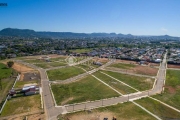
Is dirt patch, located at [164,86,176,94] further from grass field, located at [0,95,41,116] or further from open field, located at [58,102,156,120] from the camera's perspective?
grass field, located at [0,95,41,116]

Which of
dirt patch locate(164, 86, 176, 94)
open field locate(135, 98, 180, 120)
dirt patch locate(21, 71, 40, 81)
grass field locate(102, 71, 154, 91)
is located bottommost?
open field locate(135, 98, 180, 120)

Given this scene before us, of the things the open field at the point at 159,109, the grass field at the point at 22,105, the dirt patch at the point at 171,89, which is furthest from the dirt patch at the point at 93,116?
the dirt patch at the point at 171,89

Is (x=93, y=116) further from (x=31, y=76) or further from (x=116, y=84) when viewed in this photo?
(x=31, y=76)

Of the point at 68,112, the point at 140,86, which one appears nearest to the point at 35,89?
the point at 68,112

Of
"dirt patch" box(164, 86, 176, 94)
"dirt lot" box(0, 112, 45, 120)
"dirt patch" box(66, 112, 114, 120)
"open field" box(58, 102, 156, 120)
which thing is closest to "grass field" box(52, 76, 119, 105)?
"open field" box(58, 102, 156, 120)

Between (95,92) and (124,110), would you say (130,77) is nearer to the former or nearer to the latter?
(95,92)
